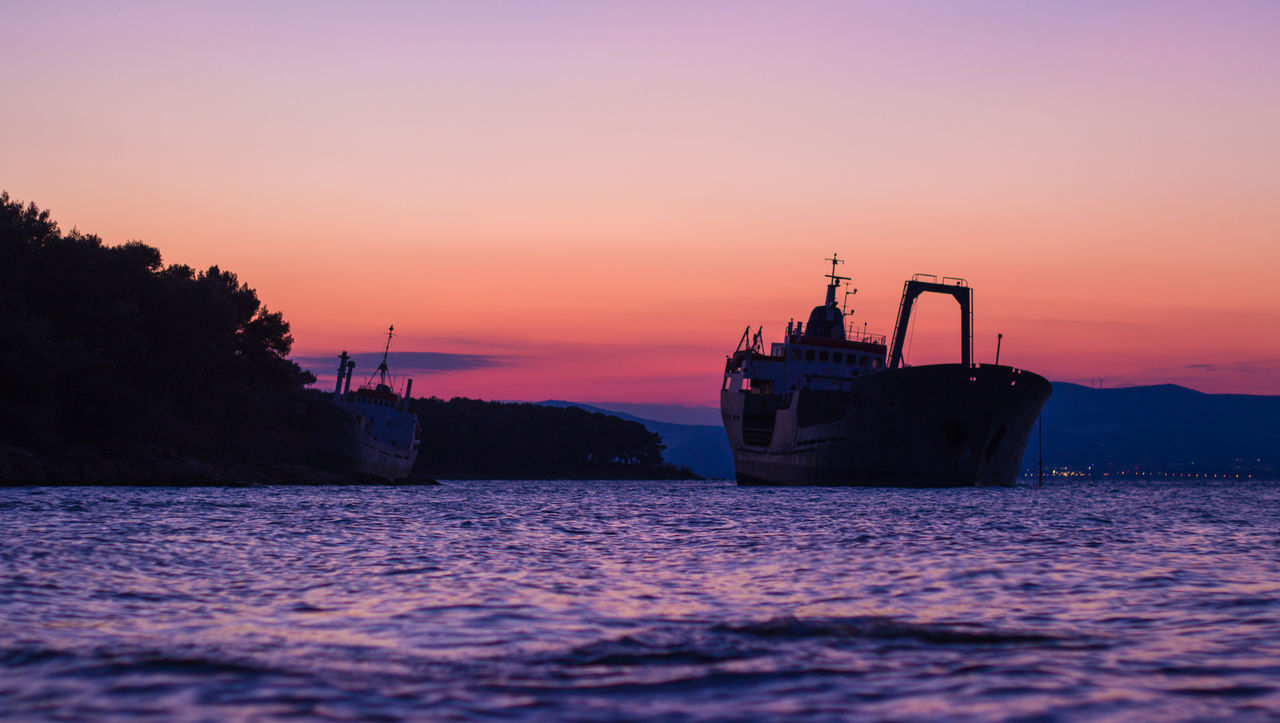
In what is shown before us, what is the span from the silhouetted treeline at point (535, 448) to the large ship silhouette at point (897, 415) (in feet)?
358

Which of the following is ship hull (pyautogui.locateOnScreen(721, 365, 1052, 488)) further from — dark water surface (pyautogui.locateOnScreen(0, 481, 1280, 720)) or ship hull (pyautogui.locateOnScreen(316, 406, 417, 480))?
dark water surface (pyautogui.locateOnScreen(0, 481, 1280, 720))

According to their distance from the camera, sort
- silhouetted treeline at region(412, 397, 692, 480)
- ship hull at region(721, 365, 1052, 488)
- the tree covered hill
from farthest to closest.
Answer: silhouetted treeline at region(412, 397, 692, 480)
ship hull at region(721, 365, 1052, 488)
the tree covered hill

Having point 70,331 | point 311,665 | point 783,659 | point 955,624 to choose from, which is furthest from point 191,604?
point 70,331

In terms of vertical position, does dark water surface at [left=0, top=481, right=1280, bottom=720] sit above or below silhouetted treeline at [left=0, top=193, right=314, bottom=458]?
below

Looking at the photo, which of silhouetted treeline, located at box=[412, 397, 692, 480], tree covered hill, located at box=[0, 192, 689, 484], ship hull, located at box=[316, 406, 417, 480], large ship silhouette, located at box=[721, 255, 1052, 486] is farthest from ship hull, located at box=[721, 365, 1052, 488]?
silhouetted treeline, located at box=[412, 397, 692, 480]

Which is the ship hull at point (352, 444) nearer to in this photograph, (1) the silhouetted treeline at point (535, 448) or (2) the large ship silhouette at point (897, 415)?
(2) the large ship silhouette at point (897, 415)

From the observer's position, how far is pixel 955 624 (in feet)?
34.4

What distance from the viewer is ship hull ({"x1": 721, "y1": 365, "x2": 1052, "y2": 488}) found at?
186ft

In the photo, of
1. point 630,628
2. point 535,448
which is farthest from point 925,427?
point 535,448

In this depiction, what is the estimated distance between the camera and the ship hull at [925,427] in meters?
56.7

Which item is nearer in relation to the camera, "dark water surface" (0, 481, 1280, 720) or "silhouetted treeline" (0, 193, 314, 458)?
"dark water surface" (0, 481, 1280, 720)

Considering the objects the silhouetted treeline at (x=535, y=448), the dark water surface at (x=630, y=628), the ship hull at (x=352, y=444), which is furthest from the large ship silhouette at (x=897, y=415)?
the silhouetted treeline at (x=535, y=448)

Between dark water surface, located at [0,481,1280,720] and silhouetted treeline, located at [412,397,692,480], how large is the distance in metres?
162

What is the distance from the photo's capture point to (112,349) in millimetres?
54156
